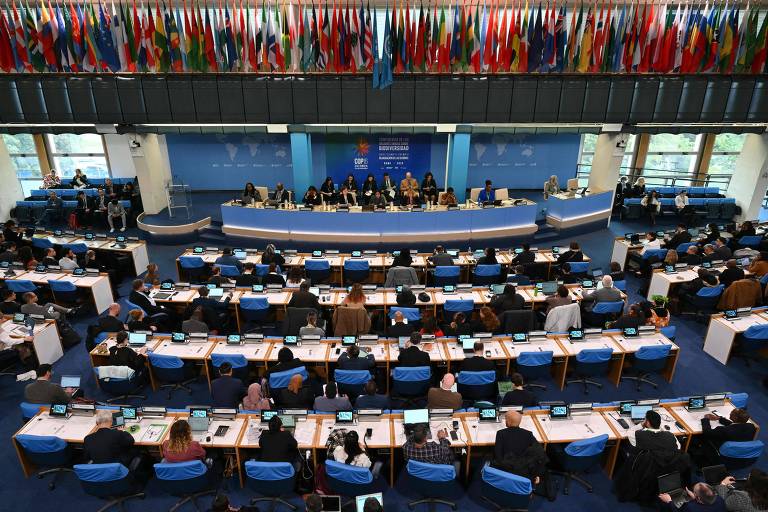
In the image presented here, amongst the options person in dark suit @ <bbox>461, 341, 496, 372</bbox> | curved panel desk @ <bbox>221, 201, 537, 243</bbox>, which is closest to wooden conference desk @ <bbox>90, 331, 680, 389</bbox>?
person in dark suit @ <bbox>461, 341, 496, 372</bbox>

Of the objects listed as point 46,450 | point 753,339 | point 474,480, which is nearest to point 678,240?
point 753,339

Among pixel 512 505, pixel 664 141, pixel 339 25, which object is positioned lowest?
pixel 512 505

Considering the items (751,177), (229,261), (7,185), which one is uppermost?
(751,177)

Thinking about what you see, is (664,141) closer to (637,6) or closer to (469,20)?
(637,6)

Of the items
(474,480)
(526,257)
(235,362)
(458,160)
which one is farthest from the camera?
(458,160)

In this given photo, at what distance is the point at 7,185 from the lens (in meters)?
18.1

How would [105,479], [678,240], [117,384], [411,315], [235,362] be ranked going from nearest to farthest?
[105,479] < [117,384] < [235,362] < [411,315] < [678,240]

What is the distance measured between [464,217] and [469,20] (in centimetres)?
625

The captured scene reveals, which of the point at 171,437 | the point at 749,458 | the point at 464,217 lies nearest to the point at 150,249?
the point at 464,217

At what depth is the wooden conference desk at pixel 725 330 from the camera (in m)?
9.35

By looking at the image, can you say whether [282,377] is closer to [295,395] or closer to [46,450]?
[295,395]

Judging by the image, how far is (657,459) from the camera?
6004 millimetres

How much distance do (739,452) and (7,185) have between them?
74.6 feet

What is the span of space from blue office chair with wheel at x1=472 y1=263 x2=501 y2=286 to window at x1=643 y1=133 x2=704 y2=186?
14.2m
